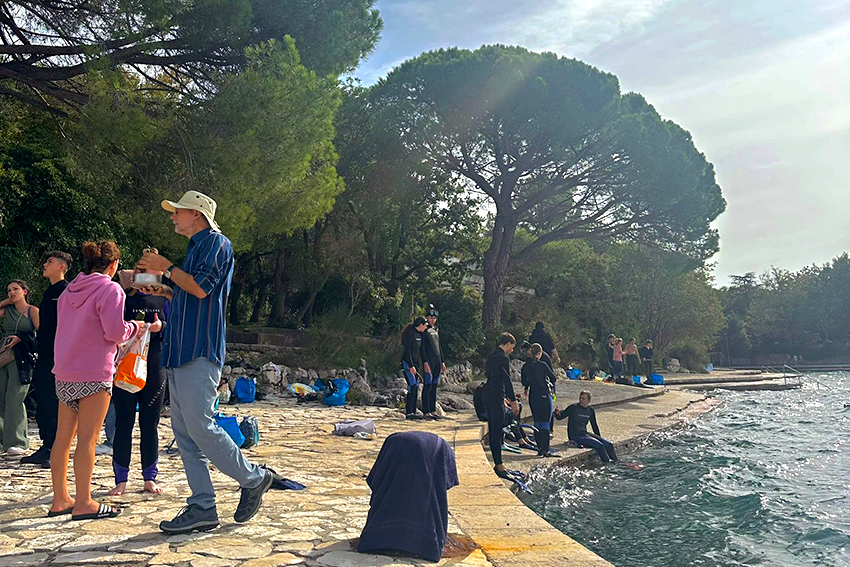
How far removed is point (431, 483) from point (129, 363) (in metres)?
2.14

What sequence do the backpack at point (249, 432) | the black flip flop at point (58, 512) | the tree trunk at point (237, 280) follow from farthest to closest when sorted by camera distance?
1. the tree trunk at point (237, 280)
2. the backpack at point (249, 432)
3. the black flip flop at point (58, 512)

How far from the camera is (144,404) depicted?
15.4ft

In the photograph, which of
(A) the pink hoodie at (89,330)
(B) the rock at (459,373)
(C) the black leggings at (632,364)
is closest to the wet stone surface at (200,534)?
(A) the pink hoodie at (89,330)

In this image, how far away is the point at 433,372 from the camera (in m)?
10.7

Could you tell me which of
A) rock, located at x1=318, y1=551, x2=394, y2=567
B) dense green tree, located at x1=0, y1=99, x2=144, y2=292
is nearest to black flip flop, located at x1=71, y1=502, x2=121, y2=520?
rock, located at x1=318, y1=551, x2=394, y2=567

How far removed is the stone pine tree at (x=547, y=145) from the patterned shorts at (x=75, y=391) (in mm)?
20499

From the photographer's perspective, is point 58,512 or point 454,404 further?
point 454,404

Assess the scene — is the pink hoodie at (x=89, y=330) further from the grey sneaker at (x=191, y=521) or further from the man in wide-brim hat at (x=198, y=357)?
the grey sneaker at (x=191, y=521)

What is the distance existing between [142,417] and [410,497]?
2.21 m

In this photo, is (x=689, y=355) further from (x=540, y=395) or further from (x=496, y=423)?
(x=496, y=423)

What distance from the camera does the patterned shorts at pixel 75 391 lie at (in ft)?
13.0

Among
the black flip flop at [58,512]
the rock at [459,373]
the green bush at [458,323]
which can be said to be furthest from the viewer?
the green bush at [458,323]

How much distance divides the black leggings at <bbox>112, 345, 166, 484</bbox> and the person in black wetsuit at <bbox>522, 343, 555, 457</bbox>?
5721 millimetres

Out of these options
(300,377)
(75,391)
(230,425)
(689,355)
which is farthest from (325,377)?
(689,355)
